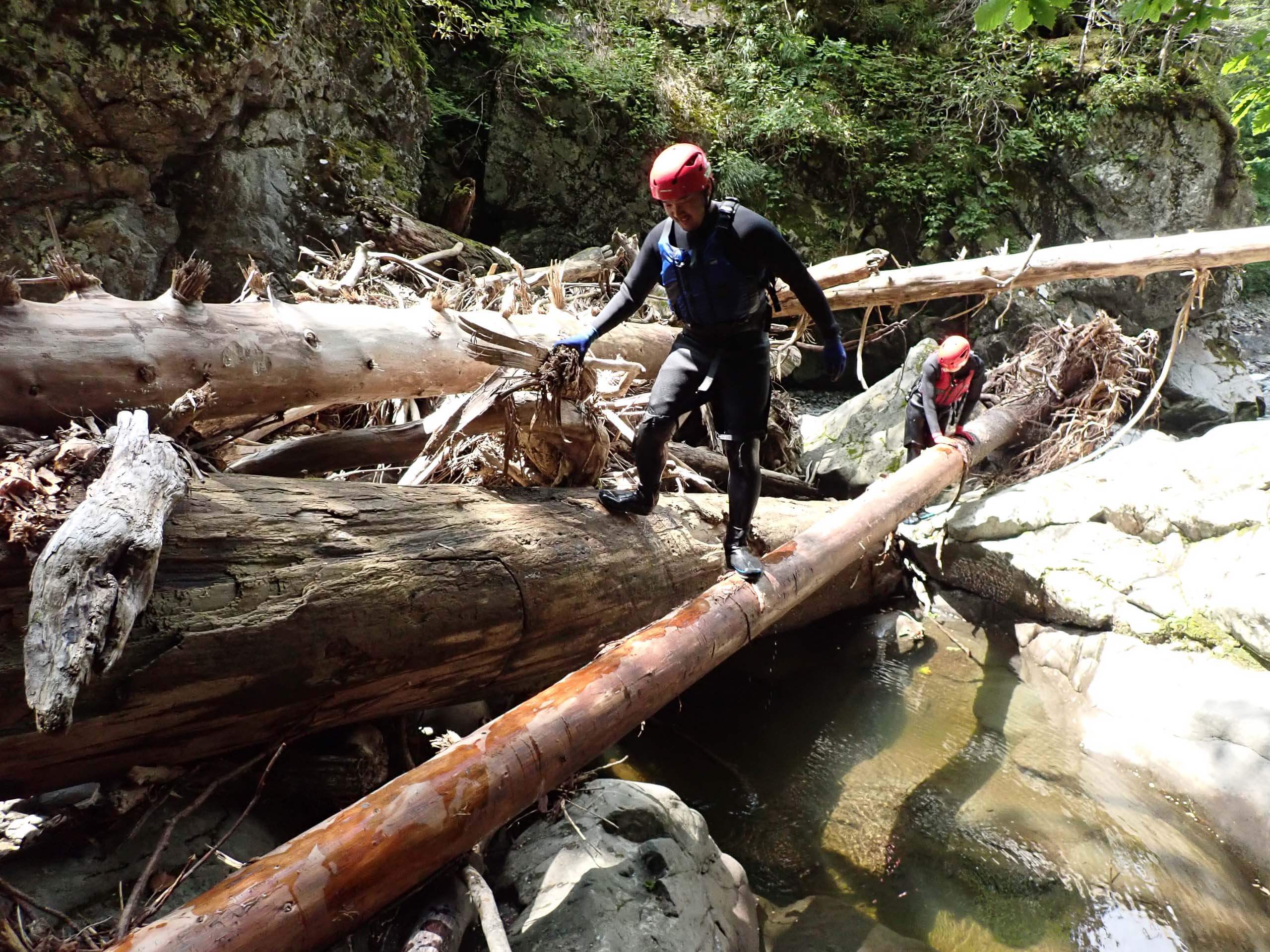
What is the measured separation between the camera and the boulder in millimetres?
9352

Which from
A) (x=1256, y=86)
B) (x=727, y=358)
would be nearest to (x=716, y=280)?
(x=727, y=358)

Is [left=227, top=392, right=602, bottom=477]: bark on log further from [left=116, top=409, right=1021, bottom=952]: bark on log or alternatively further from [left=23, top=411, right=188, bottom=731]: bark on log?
[left=23, top=411, right=188, bottom=731]: bark on log

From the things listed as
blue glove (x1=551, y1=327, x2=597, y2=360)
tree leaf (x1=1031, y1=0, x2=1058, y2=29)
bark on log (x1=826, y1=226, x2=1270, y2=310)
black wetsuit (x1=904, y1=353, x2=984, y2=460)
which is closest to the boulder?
bark on log (x1=826, y1=226, x2=1270, y2=310)

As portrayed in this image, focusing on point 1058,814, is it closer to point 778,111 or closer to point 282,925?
point 282,925

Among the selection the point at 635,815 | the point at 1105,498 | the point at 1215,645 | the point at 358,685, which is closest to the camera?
the point at 358,685

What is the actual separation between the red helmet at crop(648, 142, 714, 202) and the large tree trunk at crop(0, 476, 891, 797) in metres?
1.50

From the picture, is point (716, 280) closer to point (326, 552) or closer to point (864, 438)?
point (326, 552)

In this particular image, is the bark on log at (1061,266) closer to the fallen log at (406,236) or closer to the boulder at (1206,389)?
the fallen log at (406,236)

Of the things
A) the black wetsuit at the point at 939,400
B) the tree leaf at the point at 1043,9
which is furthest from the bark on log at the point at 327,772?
the black wetsuit at the point at 939,400

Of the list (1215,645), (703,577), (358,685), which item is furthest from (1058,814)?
(358,685)

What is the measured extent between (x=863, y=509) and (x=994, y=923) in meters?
2.10

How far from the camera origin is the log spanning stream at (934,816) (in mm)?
2990

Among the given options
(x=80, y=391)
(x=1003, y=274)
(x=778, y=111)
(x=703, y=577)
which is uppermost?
(x=778, y=111)

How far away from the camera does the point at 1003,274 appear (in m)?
6.25
